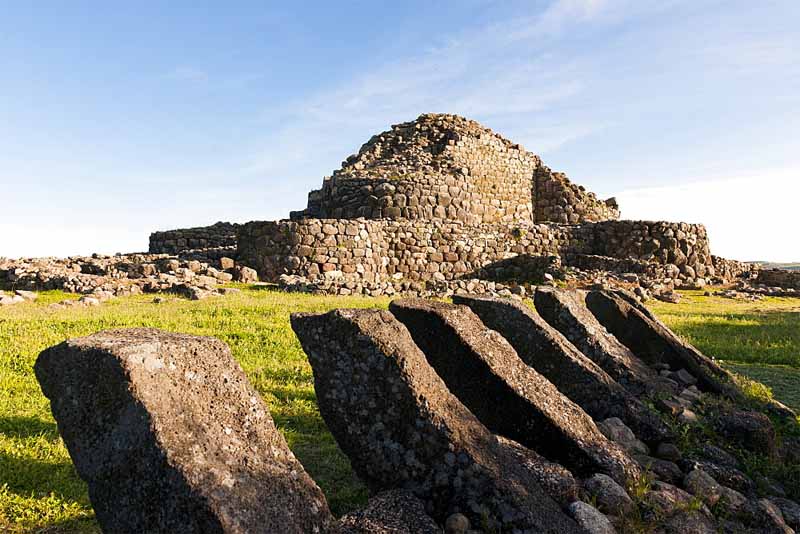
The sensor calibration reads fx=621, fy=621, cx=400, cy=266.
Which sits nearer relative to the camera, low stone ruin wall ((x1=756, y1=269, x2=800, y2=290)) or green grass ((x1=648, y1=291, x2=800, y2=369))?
green grass ((x1=648, y1=291, x2=800, y2=369))

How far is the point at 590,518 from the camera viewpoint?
160 inches

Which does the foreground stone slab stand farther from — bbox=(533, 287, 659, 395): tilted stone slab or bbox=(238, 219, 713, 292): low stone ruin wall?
bbox=(238, 219, 713, 292): low stone ruin wall

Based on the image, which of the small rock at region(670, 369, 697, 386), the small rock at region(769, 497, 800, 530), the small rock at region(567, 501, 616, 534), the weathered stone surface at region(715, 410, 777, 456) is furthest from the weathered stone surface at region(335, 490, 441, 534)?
the small rock at region(670, 369, 697, 386)

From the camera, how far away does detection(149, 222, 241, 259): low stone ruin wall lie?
28781 millimetres

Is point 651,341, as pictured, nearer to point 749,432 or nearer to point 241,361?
point 749,432

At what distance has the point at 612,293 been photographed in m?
10.1

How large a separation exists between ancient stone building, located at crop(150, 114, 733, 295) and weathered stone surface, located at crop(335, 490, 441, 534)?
1573 centimetres

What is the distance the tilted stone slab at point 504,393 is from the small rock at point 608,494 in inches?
9.6

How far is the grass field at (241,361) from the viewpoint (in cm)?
482

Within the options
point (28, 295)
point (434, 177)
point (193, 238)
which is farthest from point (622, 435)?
point (193, 238)

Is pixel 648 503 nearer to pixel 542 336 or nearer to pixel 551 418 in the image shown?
pixel 551 418

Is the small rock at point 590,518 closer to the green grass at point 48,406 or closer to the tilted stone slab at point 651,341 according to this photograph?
the green grass at point 48,406

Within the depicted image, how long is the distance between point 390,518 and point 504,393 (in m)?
1.85

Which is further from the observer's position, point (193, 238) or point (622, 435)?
point (193, 238)
